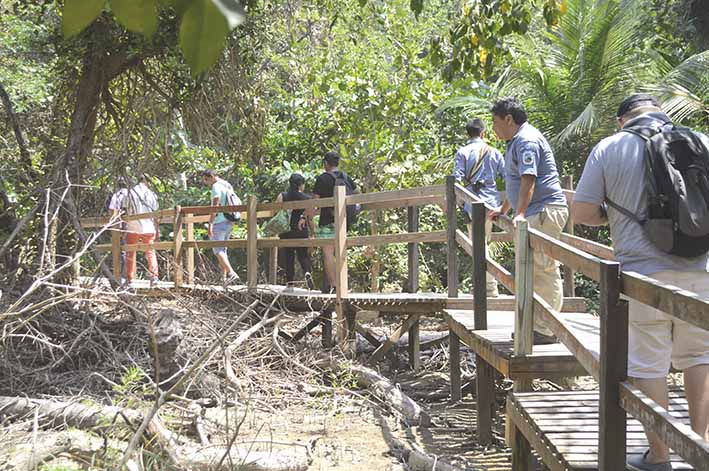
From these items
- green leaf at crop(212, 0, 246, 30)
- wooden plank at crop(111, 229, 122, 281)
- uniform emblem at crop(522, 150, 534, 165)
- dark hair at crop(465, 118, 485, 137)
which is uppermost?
green leaf at crop(212, 0, 246, 30)

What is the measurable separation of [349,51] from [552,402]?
9.49 m

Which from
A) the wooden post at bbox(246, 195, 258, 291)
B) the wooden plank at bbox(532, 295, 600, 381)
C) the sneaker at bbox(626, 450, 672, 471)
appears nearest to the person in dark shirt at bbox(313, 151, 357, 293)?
the wooden post at bbox(246, 195, 258, 291)

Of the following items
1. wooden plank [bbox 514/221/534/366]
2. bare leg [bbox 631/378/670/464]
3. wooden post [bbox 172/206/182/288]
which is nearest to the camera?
bare leg [bbox 631/378/670/464]

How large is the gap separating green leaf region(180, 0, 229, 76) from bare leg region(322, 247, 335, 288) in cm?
819

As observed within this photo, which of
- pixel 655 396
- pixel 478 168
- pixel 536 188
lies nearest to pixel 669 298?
pixel 655 396

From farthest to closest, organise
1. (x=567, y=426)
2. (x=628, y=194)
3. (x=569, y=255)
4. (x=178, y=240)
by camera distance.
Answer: (x=178, y=240)
(x=567, y=426)
(x=569, y=255)
(x=628, y=194)

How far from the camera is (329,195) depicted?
371 inches

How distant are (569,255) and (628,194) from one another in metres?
0.42

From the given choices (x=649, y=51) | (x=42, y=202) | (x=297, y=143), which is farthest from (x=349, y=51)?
(x=42, y=202)

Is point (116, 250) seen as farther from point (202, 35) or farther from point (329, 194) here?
point (202, 35)

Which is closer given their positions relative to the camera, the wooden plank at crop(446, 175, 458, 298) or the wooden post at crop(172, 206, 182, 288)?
the wooden plank at crop(446, 175, 458, 298)

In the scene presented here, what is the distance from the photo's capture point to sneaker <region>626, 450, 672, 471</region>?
315cm

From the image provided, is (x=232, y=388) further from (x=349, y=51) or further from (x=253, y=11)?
(x=349, y=51)

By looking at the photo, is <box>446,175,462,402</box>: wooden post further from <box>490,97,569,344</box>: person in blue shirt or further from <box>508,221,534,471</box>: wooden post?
<box>508,221,534,471</box>: wooden post
